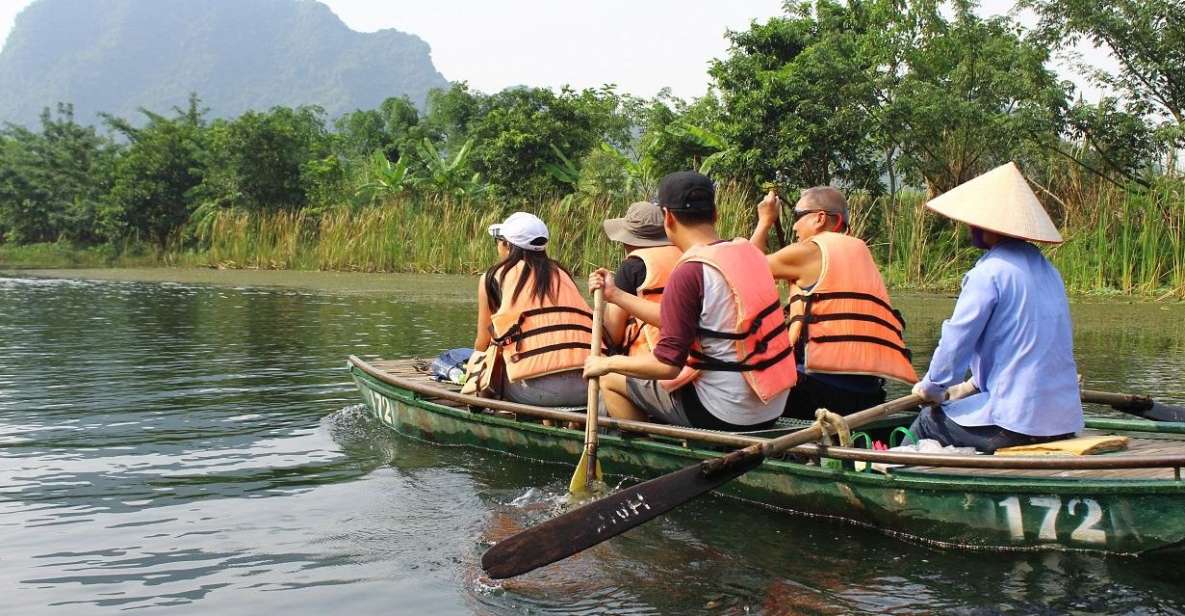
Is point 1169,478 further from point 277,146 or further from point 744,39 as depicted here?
point 277,146

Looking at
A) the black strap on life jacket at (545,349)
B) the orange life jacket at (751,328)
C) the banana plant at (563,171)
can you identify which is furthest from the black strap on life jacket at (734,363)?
the banana plant at (563,171)

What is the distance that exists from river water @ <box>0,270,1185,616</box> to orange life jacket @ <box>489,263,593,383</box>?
537 mm

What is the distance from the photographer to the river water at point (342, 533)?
3.93 metres

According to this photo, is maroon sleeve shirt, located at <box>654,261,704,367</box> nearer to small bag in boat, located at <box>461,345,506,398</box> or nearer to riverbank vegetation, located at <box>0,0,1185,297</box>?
small bag in boat, located at <box>461,345,506,398</box>

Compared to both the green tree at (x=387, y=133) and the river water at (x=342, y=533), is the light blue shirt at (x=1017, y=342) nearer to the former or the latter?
the river water at (x=342, y=533)

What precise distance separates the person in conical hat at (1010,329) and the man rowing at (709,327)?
0.68 m

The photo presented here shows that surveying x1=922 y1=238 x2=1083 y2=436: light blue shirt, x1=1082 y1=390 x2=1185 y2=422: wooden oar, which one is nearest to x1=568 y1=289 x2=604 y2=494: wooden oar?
x1=922 y1=238 x2=1083 y2=436: light blue shirt

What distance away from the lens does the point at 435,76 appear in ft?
609

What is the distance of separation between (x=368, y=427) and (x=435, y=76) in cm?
18388

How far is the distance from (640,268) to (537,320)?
2.00ft

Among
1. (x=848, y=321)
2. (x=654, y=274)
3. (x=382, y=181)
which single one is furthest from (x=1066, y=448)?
(x=382, y=181)

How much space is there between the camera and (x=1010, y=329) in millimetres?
4211

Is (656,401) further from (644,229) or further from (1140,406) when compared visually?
(1140,406)

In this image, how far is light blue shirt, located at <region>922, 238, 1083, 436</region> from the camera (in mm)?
4184
